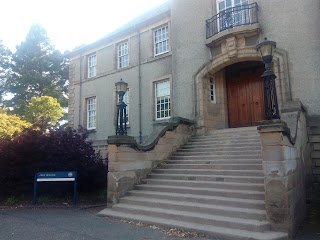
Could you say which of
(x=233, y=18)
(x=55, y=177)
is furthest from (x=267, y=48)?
(x=55, y=177)

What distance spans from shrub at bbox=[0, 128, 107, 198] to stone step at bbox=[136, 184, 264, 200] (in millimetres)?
2809

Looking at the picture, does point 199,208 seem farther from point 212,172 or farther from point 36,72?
point 36,72

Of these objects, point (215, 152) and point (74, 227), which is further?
point (215, 152)

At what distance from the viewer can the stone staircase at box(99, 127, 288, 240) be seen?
5.70m

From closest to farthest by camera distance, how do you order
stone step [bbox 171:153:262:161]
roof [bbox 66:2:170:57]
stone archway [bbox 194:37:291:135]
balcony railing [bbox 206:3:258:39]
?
1. stone step [bbox 171:153:262:161]
2. stone archway [bbox 194:37:291:135]
3. balcony railing [bbox 206:3:258:39]
4. roof [bbox 66:2:170:57]

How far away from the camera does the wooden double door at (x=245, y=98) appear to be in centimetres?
1187

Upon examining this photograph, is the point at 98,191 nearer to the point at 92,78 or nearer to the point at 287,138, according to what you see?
the point at 287,138

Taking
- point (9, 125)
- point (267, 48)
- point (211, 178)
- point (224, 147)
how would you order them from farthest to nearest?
1. point (9, 125)
2. point (224, 147)
3. point (211, 178)
4. point (267, 48)

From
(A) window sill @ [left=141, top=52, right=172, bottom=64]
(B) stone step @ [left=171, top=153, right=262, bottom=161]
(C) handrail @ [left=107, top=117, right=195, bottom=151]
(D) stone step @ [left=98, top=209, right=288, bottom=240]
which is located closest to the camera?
(D) stone step @ [left=98, top=209, right=288, bottom=240]

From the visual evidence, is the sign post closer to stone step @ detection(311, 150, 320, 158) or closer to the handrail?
the handrail

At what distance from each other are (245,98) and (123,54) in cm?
819

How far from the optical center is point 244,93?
12.3 metres

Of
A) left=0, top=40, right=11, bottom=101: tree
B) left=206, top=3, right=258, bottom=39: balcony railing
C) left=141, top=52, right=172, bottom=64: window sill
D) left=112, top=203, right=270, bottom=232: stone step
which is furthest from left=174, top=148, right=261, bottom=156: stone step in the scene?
left=0, top=40, right=11, bottom=101: tree

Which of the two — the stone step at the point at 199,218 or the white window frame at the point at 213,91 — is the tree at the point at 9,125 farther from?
the white window frame at the point at 213,91
